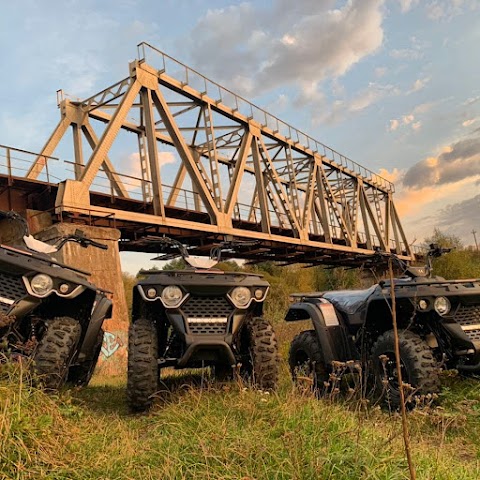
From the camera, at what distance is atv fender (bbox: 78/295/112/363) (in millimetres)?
4898

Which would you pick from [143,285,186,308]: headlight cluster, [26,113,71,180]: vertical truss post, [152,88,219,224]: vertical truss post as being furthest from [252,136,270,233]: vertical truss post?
[143,285,186,308]: headlight cluster

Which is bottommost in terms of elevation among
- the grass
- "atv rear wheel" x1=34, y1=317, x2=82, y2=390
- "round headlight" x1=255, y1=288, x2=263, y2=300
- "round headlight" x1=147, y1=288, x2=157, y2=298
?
the grass

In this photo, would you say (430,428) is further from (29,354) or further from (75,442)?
(29,354)

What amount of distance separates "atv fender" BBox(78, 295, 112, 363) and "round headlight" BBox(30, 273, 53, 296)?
94 centimetres

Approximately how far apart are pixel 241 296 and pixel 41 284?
72.8 inches

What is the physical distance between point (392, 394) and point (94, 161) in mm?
11836

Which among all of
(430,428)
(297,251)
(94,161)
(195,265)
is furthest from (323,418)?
(297,251)

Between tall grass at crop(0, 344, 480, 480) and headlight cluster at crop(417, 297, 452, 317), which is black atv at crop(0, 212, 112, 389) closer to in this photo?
tall grass at crop(0, 344, 480, 480)

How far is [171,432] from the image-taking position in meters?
Answer: 3.37

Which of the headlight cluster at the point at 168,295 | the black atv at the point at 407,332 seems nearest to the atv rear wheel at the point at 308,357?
the black atv at the point at 407,332

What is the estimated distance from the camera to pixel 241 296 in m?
4.69

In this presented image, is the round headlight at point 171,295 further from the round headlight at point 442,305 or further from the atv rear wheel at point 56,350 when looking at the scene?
the round headlight at point 442,305

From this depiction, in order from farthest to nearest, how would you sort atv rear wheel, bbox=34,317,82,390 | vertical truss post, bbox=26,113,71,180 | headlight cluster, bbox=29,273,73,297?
vertical truss post, bbox=26,113,71,180 < headlight cluster, bbox=29,273,73,297 < atv rear wheel, bbox=34,317,82,390

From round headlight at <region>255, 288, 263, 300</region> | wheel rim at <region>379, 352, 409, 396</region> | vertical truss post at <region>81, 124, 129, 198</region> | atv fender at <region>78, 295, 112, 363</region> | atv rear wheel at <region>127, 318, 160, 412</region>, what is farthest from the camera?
vertical truss post at <region>81, 124, 129, 198</region>
